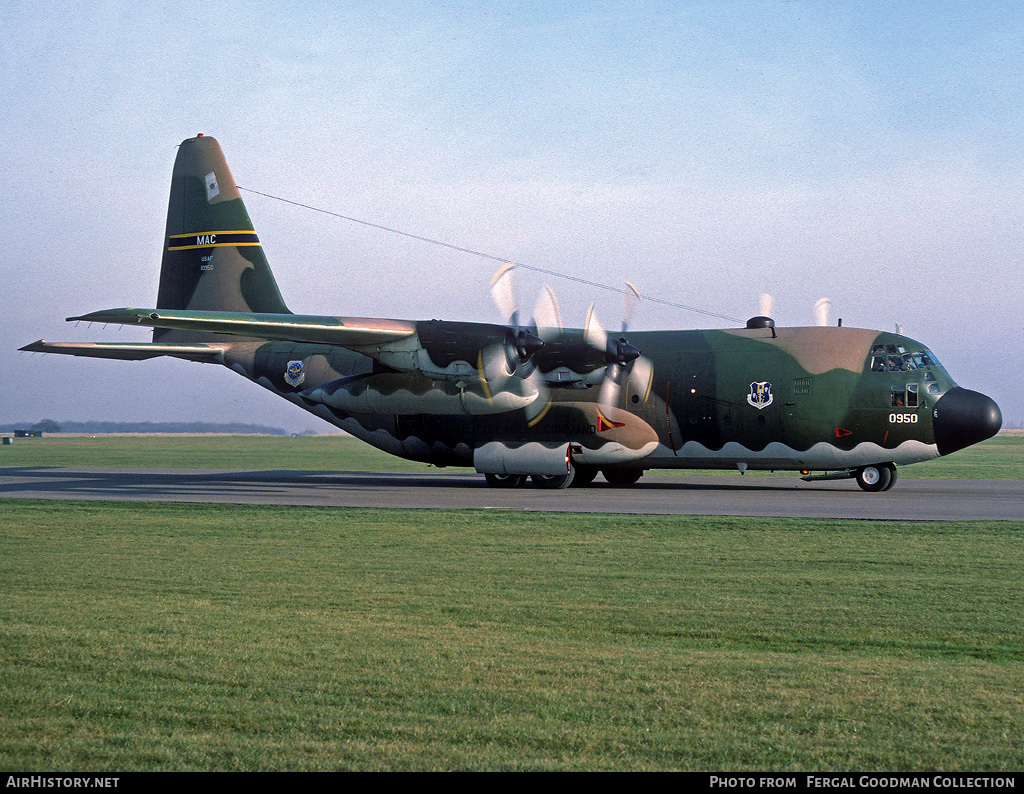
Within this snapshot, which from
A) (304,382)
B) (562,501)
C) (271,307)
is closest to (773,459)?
(562,501)

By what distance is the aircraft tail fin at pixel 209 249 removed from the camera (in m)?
34.8

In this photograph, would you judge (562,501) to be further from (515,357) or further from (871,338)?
(871,338)

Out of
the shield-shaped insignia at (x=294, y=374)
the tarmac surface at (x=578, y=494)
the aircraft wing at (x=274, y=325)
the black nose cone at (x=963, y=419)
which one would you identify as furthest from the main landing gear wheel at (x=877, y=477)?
the shield-shaped insignia at (x=294, y=374)

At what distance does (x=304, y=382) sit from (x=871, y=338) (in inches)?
714

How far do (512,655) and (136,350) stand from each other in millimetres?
27729

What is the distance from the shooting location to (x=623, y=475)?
32250mm

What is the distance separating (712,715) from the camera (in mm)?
6062

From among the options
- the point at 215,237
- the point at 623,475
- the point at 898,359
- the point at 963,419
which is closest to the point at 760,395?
the point at 898,359

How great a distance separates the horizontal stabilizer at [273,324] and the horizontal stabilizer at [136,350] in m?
5.31

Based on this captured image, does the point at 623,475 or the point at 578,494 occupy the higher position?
the point at 623,475

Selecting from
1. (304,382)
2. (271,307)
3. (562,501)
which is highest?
(271,307)

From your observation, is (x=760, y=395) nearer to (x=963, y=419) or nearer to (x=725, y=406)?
(x=725, y=406)

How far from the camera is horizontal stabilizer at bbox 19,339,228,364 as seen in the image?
30.8 m

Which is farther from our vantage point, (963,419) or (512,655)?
(963,419)
